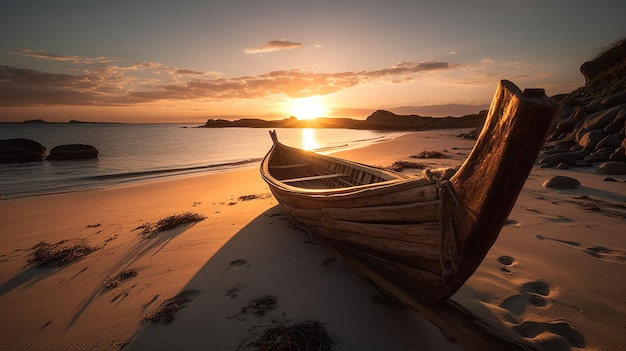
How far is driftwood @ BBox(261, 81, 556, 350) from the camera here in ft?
5.51

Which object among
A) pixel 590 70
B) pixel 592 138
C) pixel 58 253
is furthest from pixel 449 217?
pixel 590 70

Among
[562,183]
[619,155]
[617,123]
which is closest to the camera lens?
[562,183]

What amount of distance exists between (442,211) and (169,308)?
3.59 metres

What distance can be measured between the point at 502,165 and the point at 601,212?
636cm

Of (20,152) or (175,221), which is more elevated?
(20,152)

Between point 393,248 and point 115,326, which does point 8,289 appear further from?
point 393,248

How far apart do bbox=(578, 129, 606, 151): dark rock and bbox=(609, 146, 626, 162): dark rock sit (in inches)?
78.3

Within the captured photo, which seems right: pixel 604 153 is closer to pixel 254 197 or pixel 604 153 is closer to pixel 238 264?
pixel 254 197

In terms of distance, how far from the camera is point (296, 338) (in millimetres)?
2738

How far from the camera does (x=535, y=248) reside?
4.30 metres

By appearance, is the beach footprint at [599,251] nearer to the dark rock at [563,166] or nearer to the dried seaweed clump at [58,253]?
the dark rock at [563,166]

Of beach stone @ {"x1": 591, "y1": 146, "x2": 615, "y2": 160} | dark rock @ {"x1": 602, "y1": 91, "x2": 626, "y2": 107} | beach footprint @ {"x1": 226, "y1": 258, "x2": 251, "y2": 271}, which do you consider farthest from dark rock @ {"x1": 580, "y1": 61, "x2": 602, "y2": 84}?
beach footprint @ {"x1": 226, "y1": 258, "x2": 251, "y2": 271}

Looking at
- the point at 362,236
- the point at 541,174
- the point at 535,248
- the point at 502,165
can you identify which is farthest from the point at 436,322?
the point at 541,174

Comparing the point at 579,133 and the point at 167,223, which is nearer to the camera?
the point at 167,223
